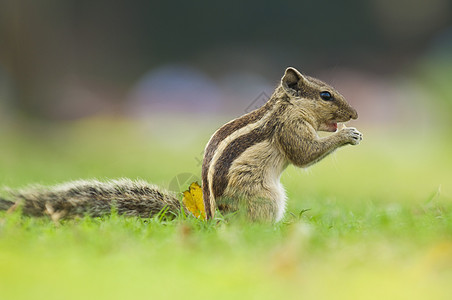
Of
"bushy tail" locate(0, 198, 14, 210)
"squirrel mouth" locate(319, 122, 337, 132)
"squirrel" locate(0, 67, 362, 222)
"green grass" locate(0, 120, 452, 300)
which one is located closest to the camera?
"green grass" locate(0, 120, 452, 300)

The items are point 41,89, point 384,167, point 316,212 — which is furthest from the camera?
point 41,89

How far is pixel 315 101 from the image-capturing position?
13.1 ft

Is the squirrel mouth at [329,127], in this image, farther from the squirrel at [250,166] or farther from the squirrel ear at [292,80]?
the squirrel ear at [292,80]

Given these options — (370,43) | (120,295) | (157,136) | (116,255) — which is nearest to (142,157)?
(157,136)

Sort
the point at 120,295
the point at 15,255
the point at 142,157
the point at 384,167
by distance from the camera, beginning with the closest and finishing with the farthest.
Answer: the point at 120,295
the point at 15,255
the point at 384,167
the point at 142,157

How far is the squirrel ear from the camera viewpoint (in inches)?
157

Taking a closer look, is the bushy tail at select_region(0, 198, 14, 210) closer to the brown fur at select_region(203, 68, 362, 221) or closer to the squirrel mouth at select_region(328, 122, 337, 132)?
the brown fur at select_region(203, 68, 362, 221)

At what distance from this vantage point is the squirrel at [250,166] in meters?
3.51

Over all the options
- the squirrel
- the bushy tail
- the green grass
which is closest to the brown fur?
the squirrel

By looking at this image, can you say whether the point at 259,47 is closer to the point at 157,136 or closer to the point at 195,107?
the point at 195,107

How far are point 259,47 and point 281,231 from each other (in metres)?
10.9

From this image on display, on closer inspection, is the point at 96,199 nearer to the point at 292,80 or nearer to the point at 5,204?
the point at 5,204

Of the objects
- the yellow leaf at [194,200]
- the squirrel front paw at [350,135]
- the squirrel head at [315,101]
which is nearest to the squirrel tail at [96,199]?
the yellow leaf at [194,200]

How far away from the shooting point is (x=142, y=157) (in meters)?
9.27
